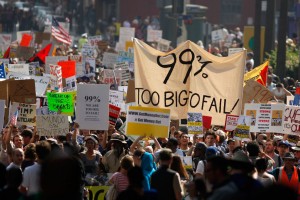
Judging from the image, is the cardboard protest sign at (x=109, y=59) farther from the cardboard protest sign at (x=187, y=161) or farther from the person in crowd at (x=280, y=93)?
the cardboard protest sign at (x=187, y=161)

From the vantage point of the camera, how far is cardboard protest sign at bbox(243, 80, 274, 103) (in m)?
19.9

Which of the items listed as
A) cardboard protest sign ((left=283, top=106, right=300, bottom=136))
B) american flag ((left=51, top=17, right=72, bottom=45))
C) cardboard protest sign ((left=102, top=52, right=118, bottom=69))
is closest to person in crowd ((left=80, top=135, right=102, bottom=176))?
cardboard protest sign ((left=283, top=106, right=300, bottom=136))

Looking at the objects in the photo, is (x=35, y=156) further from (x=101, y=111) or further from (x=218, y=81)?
(x=218, y=81)

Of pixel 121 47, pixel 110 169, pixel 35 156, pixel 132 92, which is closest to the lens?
pixel 35 156

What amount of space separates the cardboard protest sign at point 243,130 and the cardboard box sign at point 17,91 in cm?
276

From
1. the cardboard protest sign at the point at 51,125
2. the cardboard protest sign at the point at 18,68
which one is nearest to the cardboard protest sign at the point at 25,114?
the cardboard protest sign at the point at 51,125

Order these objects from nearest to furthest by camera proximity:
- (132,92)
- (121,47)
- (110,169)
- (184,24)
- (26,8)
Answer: (110,169)
(132,92)
(121,47)
(184,24)
(26,8)

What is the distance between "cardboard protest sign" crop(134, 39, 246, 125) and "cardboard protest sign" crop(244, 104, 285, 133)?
63cm

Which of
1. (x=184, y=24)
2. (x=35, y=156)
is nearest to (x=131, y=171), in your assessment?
(x=35, y=156)

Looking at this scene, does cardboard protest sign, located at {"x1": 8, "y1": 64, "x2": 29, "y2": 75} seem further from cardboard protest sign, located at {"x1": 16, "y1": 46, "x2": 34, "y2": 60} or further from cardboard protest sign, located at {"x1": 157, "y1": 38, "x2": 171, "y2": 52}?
cardboard protest sign, located at {"x1": 157, "y1": 38, "x2": 171, "y2": 52}

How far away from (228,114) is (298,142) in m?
1.35

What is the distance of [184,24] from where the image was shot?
47.5 metres

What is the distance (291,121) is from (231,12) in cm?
4638

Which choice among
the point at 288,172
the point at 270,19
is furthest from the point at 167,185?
the point at 270,19
